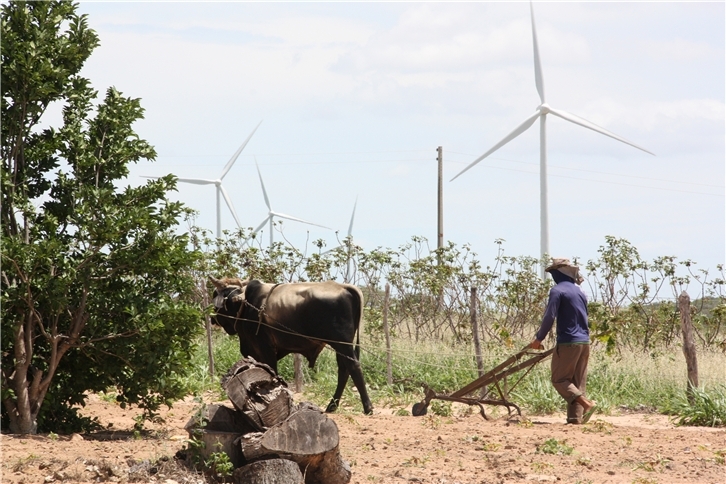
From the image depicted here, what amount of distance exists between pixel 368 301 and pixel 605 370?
6438mm

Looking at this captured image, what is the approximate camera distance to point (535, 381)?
41.9ft

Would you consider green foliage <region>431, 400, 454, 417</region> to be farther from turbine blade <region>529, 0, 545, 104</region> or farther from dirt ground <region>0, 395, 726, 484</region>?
turbine blade <region>529, 0, 545, 104</region>

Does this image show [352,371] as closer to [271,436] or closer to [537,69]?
[271,436]

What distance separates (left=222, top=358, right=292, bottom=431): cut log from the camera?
6.89 m

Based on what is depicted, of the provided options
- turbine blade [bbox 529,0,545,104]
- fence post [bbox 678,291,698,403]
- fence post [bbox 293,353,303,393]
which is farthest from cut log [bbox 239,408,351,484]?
turbine blade [bbox 529,0,545,104]

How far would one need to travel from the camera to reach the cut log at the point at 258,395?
689 centimetres

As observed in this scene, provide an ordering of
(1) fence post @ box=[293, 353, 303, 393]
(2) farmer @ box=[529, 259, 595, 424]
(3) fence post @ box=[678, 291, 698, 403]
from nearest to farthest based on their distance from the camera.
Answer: (2) farmer @ box=[529, 259, 595, 424] < (3) fence post @ box=[678, 291, 698, 403] < (1) fence post @ box=[293, 353, 303, 393]

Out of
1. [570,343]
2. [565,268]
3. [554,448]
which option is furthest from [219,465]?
[565,268]

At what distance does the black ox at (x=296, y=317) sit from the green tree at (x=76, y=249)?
8.44 ft

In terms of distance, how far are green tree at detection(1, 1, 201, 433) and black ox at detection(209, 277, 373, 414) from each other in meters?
2.57

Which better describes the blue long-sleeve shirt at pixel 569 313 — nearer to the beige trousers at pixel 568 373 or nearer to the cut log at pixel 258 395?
the beige trousers at pixel 568 373

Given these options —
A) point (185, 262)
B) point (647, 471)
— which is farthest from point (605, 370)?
point (185, 262)

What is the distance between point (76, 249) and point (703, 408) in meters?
7.56

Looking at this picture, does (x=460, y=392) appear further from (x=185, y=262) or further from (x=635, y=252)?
(x=635, y=252)
